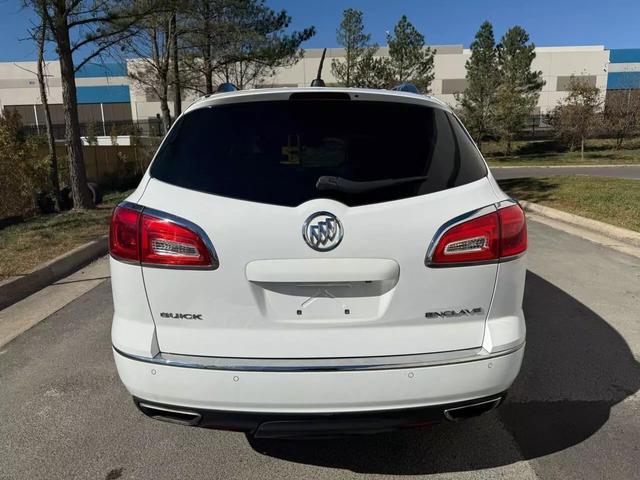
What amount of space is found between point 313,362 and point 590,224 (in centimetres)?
794

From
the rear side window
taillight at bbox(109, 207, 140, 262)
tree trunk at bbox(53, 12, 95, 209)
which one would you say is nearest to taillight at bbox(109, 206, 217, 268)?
taillight at bbox(109, 207, 140, 262)

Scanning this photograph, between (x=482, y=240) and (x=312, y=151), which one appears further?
(x=312, y=151)

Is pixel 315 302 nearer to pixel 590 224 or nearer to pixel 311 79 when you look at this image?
pixel 590 224

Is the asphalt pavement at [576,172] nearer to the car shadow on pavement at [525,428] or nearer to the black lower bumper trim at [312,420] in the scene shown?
the car shadow on pavement at [525,428]

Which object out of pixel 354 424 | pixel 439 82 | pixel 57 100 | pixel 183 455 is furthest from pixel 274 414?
pixel 57 100

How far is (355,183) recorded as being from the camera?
7.04ft

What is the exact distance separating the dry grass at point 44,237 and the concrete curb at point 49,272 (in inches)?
5.6

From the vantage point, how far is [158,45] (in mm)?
17688

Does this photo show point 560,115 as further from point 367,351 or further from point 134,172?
point 367,351

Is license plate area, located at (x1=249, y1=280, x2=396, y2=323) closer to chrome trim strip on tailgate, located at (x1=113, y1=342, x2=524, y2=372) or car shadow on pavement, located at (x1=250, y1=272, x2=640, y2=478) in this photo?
chrome trim strip on tailgate, located at (x1=113, y1=342, x2=524, y2=372)

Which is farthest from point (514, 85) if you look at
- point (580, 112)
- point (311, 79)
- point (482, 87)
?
point (311, 79)

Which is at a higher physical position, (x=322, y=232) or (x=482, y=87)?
(x=482, y=87)

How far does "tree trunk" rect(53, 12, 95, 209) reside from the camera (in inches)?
389

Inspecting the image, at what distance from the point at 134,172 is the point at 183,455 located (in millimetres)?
19397
